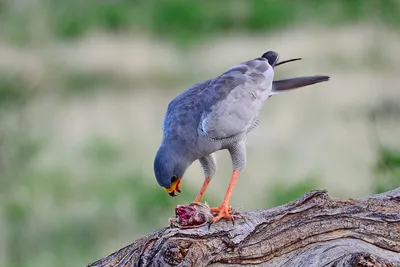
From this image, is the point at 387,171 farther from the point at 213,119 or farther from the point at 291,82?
the point at 213,119

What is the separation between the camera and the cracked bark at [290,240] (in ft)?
9.60

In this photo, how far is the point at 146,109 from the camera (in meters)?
8.27

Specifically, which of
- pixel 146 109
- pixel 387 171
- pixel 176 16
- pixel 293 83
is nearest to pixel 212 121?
pixel 293 83

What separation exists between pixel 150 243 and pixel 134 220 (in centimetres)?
347

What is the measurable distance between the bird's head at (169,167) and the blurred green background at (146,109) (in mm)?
1900

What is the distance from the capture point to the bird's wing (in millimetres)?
3787

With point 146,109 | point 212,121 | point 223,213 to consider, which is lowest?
point 146,109

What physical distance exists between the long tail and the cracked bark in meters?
0.98

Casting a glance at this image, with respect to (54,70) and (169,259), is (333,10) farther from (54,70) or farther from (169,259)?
(169,259)

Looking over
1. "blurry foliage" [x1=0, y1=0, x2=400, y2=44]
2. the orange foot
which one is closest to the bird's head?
the orange foot

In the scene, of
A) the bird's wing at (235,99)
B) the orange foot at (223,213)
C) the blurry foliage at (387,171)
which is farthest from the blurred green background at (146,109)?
the orange foot at (223,213)

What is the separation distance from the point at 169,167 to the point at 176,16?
208 inches

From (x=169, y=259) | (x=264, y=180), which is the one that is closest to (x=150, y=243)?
(x=169, y=259)

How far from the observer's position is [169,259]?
9.44ft
